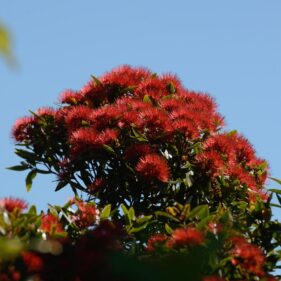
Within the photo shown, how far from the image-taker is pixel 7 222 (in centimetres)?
303

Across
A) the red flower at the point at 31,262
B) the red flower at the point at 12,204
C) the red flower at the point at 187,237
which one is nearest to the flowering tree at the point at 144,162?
the red flower at the point at 12,204

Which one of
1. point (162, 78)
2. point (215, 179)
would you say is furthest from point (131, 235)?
point (162, 78)

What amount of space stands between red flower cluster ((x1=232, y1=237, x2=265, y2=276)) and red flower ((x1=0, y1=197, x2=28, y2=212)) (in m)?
1.14

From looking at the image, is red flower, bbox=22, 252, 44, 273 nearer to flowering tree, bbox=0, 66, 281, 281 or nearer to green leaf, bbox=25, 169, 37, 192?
flowering tree, bbox=0, 66, 281, 281

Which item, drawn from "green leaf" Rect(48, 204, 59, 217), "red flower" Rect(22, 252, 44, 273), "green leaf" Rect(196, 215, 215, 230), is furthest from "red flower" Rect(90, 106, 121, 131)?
"red flower" Rect(22, 252, 44, 273)

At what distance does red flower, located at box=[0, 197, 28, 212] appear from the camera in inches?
127

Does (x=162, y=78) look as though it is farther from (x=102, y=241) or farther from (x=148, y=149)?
(x=102, y=241)

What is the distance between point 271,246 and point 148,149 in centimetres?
119

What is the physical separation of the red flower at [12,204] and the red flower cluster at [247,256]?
114 cm

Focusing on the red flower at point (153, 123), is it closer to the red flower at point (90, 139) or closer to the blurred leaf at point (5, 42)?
the red flower at point (90, 139)

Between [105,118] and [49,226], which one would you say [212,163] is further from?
[49,226]

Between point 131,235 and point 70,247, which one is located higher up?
point 131,235

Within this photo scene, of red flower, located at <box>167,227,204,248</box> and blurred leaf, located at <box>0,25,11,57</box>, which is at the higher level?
red flower, located at <box>167,227,204,248</box>

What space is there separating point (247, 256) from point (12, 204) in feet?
4.14
